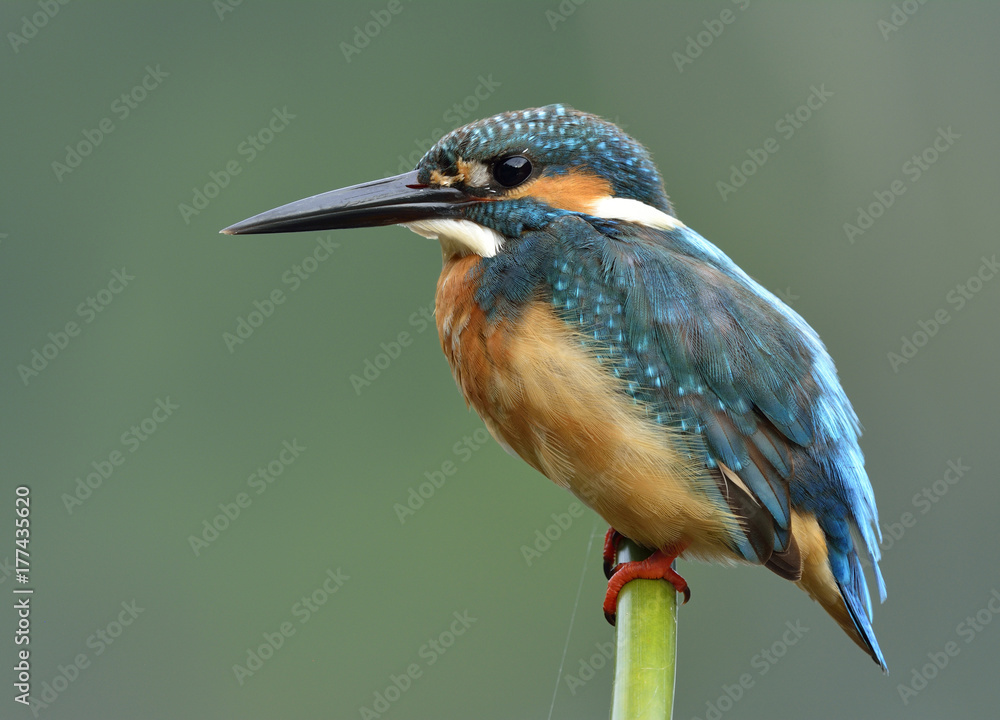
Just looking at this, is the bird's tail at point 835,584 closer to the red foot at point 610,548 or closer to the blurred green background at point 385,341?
the red foot at point 610,548

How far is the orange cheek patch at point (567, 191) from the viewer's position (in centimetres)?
228

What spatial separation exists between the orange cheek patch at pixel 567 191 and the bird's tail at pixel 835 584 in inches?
31.0

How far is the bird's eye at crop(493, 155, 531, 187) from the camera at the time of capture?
7.43ft

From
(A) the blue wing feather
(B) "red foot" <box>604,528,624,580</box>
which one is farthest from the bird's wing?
(B) "red foot" <box>604,528,624,580</box>

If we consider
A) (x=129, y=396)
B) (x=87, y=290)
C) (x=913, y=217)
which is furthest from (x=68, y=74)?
(x=913, y=217)

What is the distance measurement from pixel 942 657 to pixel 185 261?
460 centimetres

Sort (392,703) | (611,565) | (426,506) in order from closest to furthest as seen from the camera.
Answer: (611,565) → (392,703) → (426,506)

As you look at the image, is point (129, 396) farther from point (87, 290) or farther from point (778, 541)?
point (778, 541)

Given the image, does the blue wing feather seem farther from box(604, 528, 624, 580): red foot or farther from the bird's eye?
box(604, 528, 624, 580): red foot

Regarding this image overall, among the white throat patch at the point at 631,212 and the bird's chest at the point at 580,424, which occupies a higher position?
the white throat patch at the point at 631,212

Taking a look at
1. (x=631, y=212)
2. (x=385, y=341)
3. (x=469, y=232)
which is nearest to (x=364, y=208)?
(x=469, y=232)

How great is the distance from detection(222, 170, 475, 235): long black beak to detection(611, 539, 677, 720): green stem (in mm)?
883

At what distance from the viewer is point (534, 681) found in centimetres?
553

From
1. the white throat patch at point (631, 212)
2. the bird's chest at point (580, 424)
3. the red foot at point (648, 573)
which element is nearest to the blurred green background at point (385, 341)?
the red foot at point (648, 573)
